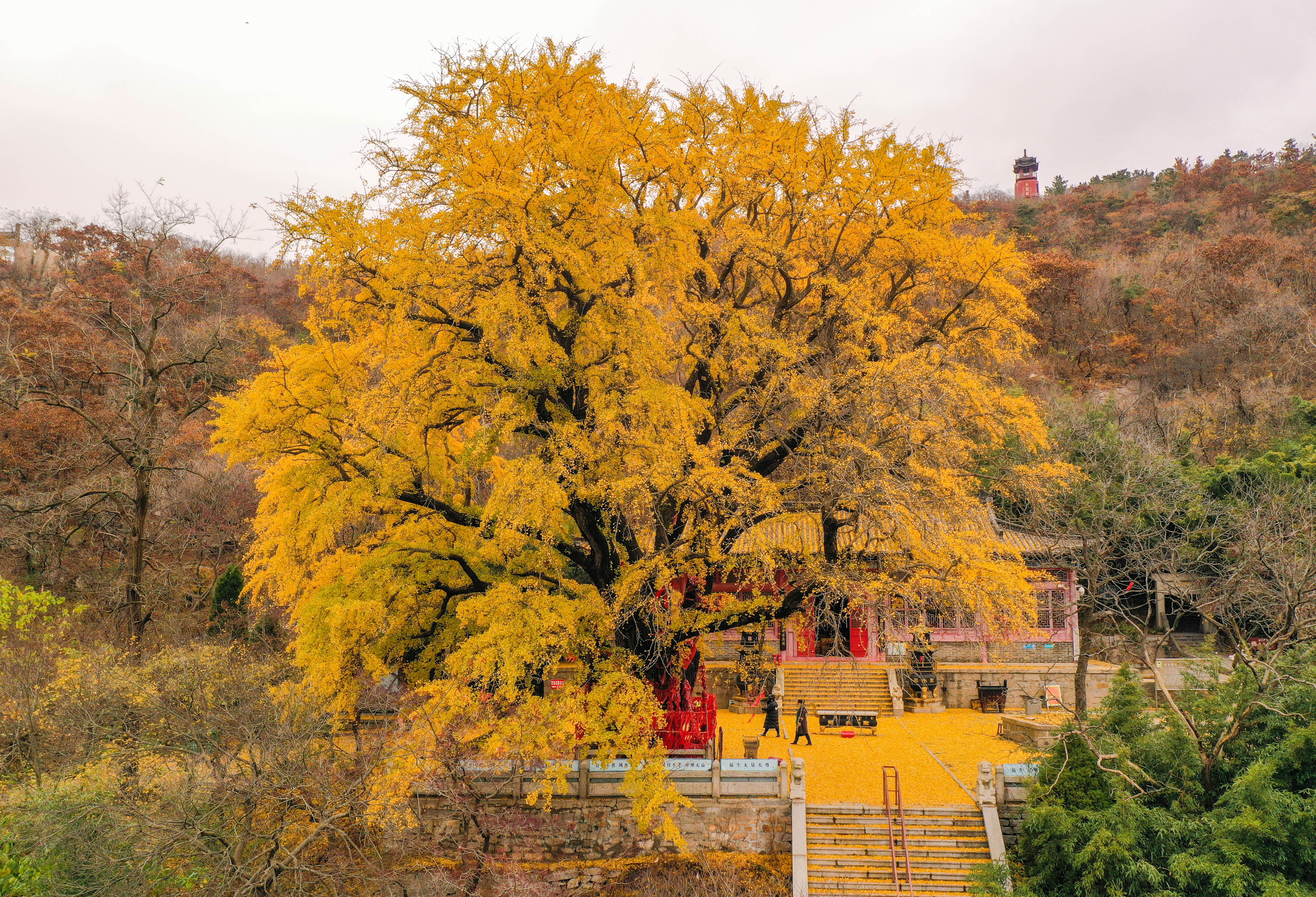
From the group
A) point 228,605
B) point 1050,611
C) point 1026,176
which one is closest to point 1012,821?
point 1050,611

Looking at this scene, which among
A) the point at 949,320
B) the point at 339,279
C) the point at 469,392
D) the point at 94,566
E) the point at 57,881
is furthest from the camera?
the point at 94,566

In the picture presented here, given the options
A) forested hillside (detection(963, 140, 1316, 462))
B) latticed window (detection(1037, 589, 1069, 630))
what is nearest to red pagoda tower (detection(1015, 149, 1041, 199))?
forested hillside (detection(963, 140, 1316, 462))

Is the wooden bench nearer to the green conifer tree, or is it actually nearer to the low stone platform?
the low stone platform

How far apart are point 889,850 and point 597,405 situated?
925cm

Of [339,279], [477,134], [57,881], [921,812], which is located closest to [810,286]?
[477,134]

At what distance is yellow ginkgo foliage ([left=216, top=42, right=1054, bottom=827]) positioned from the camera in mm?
11984

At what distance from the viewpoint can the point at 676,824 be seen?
45.0 feet

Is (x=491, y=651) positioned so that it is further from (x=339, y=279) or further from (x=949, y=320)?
(x=949, y=320)

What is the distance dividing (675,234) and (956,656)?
53.3 feet

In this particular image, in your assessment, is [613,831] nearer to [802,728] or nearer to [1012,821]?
[802,728]

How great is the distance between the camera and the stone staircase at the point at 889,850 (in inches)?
498

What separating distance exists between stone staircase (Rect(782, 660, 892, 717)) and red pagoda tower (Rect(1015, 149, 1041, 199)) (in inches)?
2757

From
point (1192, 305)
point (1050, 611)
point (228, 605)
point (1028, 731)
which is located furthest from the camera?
point (1192, 305)

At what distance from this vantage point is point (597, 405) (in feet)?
41.1
